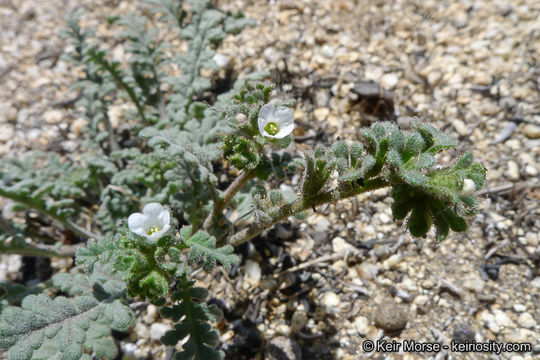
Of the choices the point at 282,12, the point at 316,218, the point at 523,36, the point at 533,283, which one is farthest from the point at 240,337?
the point at 523,36

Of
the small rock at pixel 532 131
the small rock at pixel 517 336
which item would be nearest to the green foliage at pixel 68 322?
the small rock at pixel 517 336

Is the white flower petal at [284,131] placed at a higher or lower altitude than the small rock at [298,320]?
higher

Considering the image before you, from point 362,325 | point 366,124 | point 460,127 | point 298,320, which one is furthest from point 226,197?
point 460,127

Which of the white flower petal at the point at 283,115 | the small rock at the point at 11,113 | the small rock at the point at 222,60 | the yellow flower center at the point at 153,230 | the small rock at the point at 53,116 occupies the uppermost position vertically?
the white flower petal at the point at 283,115

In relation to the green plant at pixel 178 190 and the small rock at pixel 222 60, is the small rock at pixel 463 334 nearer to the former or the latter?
the green plant at pixel 178 190

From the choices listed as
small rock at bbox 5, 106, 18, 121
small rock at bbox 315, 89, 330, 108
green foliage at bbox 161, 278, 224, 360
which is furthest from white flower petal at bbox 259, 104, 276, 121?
small rock at bbox 5, 106, 18, 121
